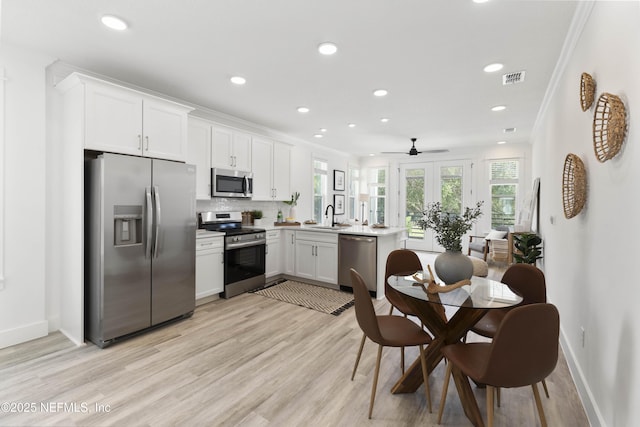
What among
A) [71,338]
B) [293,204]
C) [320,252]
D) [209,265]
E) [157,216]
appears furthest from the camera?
[293,204]

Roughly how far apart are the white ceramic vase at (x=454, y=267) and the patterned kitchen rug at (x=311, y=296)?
1.78m

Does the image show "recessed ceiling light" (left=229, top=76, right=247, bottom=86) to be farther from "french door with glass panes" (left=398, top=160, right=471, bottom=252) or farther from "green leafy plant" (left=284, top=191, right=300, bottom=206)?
"french door with glass panes" (left=398, top=160, right=471, bottom=252)

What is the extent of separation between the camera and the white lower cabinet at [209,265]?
3.81 m

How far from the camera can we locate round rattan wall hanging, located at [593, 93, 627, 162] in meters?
1.50

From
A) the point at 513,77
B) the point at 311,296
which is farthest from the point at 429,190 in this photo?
the point at 311,296

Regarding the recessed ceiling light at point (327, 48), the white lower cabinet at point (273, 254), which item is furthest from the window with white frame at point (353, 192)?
→ the recessed ceiling light at point (327, 48)

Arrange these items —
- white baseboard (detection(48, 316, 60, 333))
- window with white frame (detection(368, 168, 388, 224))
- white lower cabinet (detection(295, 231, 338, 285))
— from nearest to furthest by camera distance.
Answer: white baseboard (detection(48, 316, 60, 333)), white lower cabinet (detection(295, 231, 338, 285)), window with white frame (detection(368, 168, 388, 224))

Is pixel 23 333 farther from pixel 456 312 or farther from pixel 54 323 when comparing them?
pixel 456 312

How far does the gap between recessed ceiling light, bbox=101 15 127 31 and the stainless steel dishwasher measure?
3334 mm

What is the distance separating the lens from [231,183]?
4.55 m

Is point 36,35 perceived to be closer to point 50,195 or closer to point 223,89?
point 50,195

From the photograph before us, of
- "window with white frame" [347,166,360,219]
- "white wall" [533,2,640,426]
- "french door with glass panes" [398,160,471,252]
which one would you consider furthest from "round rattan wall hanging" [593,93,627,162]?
"window with white frame" [347,166,360,219]

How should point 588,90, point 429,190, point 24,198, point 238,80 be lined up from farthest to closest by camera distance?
point 429,190, point 238,80, point 24,198, point 588,90

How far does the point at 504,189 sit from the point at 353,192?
3.75 m
